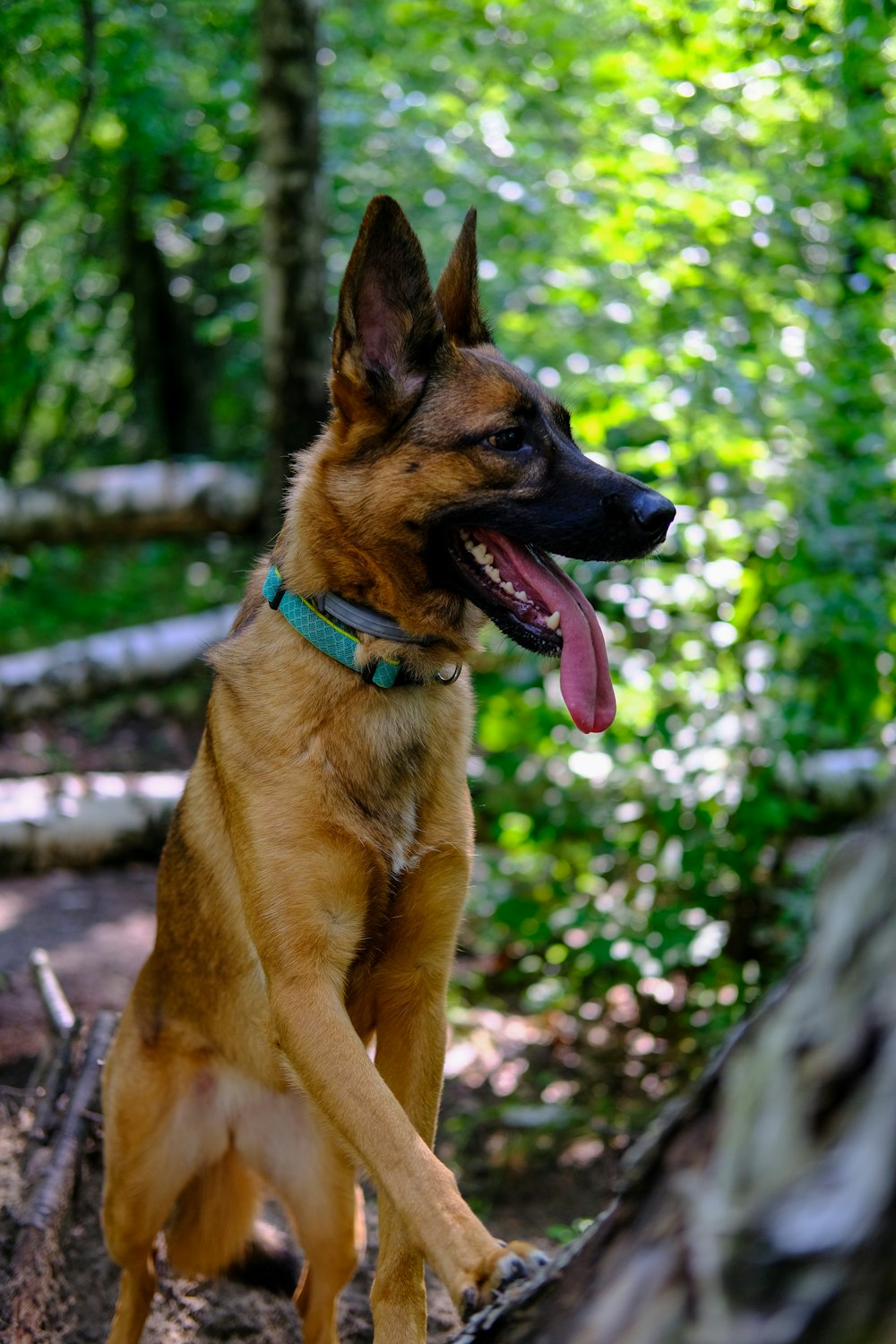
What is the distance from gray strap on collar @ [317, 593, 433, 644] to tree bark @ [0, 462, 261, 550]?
6.52 metres

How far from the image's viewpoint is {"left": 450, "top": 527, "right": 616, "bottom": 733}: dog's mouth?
108 inches

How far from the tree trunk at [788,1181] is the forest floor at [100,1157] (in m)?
1.78

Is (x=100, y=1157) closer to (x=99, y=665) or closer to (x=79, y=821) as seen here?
(x=79, y=821)

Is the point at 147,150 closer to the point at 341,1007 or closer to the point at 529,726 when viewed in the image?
the point at 529,726

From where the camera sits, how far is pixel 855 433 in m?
4.06

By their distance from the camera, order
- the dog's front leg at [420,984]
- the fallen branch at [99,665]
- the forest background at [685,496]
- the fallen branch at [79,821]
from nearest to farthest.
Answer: the dog's front leg at [420,984], the forest background at [685,496], the fallen branch at [79,821], the fallen branch at [99,665]

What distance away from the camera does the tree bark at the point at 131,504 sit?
8922 mm

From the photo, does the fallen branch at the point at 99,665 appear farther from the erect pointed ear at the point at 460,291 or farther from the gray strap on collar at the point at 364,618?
the gray strap on collar at the point at 364,618

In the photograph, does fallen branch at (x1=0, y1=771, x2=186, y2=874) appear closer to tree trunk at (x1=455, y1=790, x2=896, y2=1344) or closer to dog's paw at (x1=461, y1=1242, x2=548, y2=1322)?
dog's paw at (x1=461, y1=1242, x2=548, y2=1322)

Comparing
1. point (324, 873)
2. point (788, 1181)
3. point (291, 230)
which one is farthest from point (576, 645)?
point (291, 230)

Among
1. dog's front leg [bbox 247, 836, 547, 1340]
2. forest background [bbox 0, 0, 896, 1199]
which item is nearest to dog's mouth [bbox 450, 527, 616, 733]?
dog's front leg [bbox 247, 836, 547, 1340]

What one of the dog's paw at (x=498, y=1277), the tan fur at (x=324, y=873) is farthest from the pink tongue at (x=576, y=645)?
the dog's paw at (x=498, y=1277)

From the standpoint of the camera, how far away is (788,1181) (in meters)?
1.13

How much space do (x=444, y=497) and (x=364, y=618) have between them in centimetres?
36
